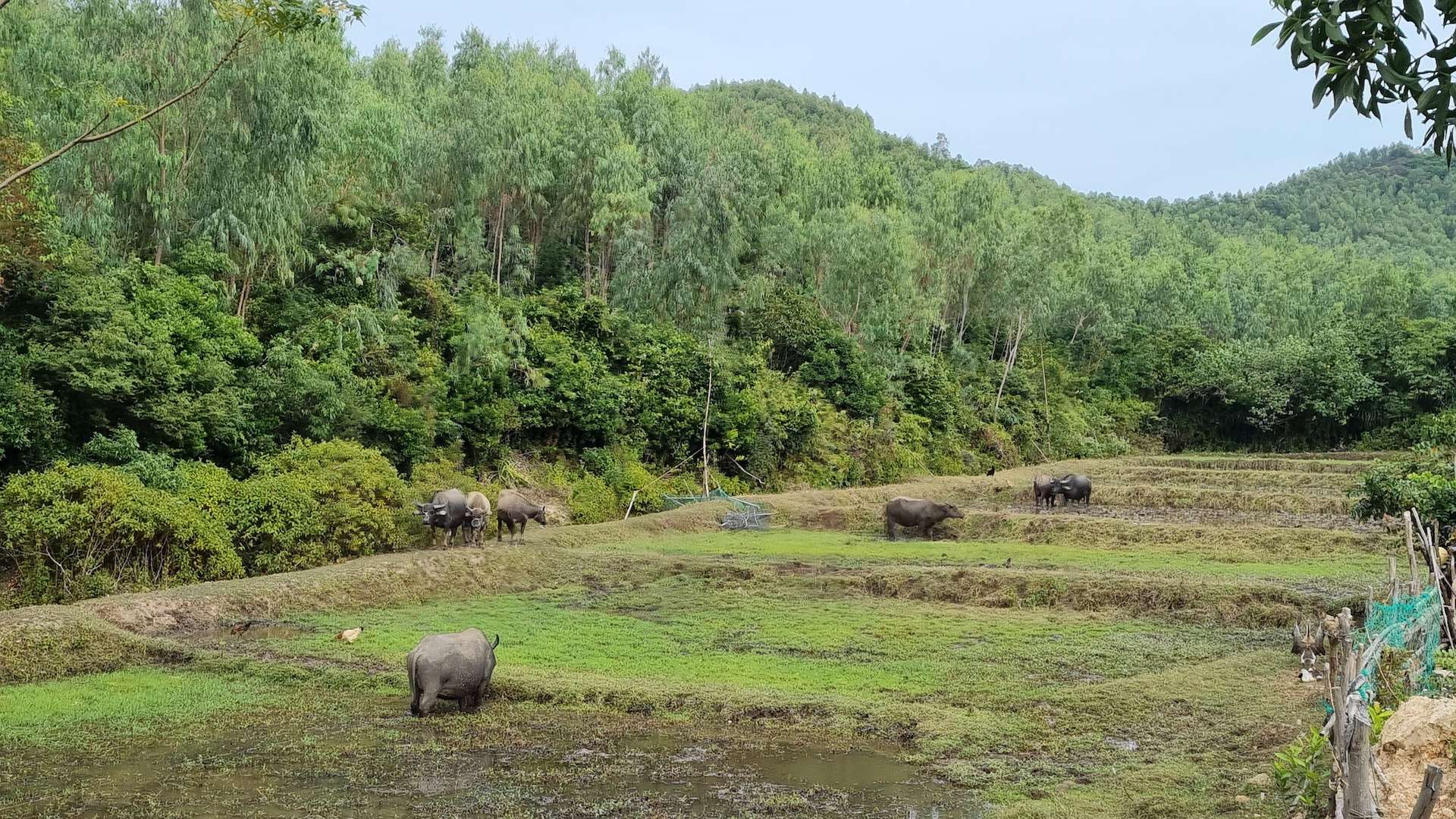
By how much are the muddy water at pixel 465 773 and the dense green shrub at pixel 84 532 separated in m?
5.89

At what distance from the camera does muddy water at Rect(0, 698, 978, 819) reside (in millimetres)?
6414

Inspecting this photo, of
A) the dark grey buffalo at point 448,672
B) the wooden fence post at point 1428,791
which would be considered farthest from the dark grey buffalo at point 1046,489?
the wooden fence post at point 1428,791

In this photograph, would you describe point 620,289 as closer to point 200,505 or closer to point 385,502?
point 385,502

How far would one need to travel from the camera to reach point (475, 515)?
17.1 m

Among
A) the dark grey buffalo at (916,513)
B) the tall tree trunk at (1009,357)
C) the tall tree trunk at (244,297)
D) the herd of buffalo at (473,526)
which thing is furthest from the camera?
the tall tree trunk at (1009,357)

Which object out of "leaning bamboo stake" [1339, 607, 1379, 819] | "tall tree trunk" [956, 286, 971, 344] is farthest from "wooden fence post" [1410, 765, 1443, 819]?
"tall tree trunk" [956, 286, 971, 344]

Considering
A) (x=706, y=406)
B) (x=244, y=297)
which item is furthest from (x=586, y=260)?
(x=244, y=297)

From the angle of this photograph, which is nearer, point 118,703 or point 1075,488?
point 118,703

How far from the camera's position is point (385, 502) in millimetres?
16922

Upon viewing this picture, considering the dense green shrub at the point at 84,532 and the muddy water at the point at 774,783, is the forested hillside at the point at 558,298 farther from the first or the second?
the muddy water at the point at 774,783

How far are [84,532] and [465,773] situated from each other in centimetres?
820

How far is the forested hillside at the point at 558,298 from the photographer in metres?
16.4

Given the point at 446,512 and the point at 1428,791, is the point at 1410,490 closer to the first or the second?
the point at 1428,791

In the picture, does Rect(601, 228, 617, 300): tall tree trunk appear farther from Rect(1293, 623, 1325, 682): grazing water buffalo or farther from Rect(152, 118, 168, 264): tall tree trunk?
Rect(1293, 623, 1325, 682): grazing water buffalo
